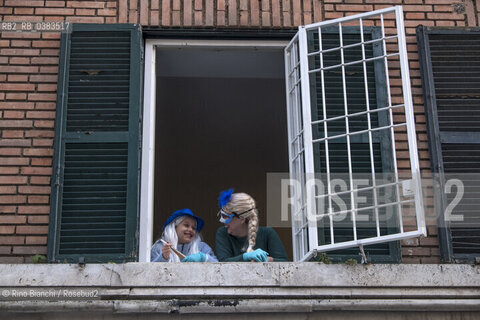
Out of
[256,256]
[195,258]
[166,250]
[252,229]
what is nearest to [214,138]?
[252,229]

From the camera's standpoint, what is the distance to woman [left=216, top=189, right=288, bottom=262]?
646cm

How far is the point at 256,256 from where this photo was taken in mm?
6008

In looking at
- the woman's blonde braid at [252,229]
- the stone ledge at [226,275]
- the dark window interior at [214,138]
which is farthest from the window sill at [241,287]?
the dark window interior at [214,138]

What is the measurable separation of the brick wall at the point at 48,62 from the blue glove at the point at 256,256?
1.02m

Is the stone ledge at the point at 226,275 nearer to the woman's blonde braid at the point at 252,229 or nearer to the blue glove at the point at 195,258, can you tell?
the blue glove at the point at 195,258

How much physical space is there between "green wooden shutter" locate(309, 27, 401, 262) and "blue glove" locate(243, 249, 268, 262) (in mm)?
446

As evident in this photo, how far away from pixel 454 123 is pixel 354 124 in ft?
A: 2.37

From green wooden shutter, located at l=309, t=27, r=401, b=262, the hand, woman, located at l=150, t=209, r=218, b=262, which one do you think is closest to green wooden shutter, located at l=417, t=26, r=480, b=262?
green wooden shutter, located at l=309, t=27, r=401, b=262

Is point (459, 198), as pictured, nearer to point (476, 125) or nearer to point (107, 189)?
point (476, 125)

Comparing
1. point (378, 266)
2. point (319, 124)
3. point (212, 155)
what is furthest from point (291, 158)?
point (212, 155)

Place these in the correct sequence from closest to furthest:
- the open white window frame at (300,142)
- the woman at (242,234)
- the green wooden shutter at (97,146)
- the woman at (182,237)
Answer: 1. the open white window frame at (300,142)
2. the green wooden shutter at (97,146)
3. the woman at (242,234)
4. the woman at (182,237)

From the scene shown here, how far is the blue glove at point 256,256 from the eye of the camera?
601 centimetres

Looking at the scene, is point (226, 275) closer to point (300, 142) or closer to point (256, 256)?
point (256, 256)

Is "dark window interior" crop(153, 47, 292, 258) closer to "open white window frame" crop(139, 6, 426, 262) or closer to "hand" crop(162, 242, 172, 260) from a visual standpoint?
"open white window frame" crop(139, 6, 426, 262)
